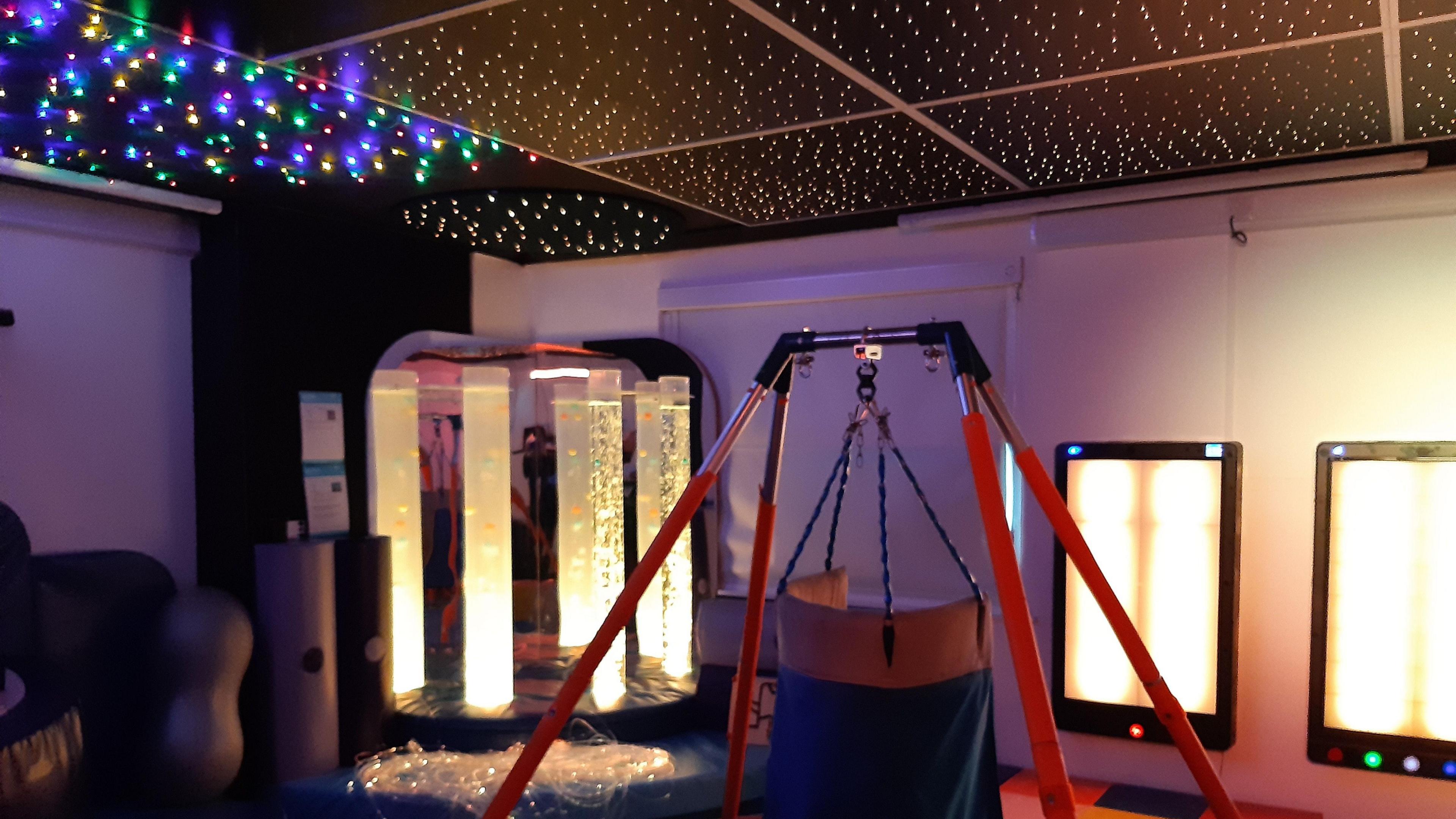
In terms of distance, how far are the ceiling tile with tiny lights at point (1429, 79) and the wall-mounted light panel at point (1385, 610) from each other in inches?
37.8

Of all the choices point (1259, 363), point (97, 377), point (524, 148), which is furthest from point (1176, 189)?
point (97, 377)

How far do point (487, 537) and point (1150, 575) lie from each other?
2460 mm

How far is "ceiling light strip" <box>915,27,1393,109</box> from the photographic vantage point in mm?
1962

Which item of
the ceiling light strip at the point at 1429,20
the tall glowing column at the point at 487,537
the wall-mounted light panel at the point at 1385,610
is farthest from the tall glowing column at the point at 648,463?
the ceiling light strip at the point at 1429,20

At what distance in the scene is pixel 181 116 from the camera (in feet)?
8.55

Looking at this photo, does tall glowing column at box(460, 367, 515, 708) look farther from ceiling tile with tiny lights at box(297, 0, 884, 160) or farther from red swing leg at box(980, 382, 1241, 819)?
red swing leg at box(980, 382, 1241, 819)

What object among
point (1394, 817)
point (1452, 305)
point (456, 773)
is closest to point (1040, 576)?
point (1394, 817)

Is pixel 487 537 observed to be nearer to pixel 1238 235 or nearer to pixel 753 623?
pixel 753 623

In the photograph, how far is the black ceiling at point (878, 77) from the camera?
1835 millimetres

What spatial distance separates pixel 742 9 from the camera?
182 centimetres

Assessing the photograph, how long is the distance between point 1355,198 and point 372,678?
384 cm

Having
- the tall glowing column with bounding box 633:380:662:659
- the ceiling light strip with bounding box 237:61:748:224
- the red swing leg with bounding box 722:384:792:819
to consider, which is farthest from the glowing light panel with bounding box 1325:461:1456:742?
the tall glowing column with bounding box 633:380:662:659

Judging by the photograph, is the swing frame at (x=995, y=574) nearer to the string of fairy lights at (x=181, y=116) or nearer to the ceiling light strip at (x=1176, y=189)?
the string of fairy lights at (x=181, y=116)

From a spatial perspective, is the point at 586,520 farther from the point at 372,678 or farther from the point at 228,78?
the point at 228,78
